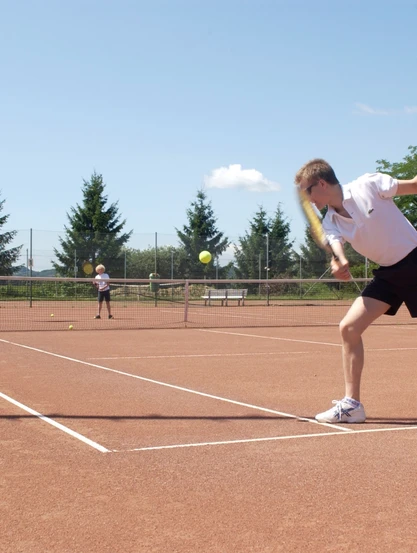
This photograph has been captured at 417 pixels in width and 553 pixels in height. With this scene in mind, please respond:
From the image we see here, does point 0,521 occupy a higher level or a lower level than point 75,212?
lower

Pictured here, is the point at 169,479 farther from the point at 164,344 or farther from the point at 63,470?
the point at 164,344

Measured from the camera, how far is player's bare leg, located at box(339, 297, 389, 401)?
5.22 m

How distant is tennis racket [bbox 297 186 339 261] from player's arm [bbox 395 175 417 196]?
22.0 inches

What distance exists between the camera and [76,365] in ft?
30.1

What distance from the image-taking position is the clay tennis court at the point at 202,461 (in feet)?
10.2

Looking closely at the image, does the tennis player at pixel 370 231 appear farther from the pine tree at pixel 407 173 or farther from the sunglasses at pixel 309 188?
the pine tree at pixel 407 173

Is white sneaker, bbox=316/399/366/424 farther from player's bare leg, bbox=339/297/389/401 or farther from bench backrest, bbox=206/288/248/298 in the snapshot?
bench backrest, bbox=206/288/248/298

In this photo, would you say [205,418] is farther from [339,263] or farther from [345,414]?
[339,263]

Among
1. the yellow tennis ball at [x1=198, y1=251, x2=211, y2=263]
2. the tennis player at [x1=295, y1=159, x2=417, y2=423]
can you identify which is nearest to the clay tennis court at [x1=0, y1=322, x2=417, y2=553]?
the tennis player at [x1=295, y1=159, x2=417, y2=423]

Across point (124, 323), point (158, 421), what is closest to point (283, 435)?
point (158, 421)

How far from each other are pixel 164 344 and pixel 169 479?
28.2 feet

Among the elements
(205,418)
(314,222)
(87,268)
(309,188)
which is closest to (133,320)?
(87,268)

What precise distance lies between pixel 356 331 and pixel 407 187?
1.06m

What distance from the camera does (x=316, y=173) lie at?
16.5ft
